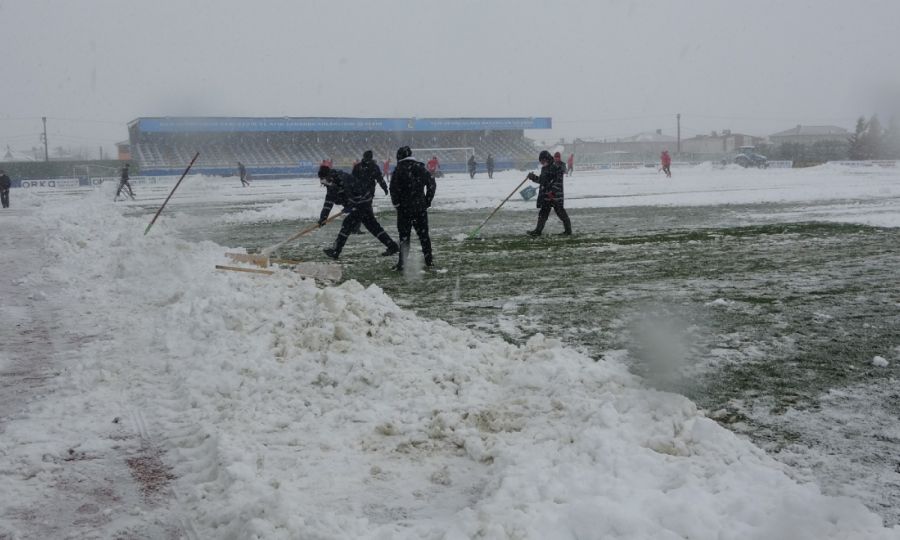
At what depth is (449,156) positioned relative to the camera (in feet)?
225

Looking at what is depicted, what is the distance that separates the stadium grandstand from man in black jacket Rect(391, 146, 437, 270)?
4815 centimetres

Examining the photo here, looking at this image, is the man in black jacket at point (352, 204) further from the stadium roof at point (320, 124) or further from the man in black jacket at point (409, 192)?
the stadium roof at point (320, 124)

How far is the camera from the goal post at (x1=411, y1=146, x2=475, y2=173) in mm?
63656

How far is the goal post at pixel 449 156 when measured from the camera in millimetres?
63656

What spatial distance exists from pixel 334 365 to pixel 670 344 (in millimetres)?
2682

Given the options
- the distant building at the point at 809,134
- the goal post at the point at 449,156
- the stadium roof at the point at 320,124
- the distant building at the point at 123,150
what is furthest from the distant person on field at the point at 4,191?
the distant building at the point at 809,134

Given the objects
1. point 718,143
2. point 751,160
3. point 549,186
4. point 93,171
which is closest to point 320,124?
point 93,171

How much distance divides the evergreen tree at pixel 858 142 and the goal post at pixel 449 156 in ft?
102

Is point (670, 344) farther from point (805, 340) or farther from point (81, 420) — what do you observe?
point (81, 420)

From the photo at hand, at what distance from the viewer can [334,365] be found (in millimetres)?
4910

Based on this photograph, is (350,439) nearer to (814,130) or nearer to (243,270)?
(243,270)

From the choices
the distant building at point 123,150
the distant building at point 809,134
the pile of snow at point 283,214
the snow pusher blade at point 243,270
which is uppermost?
the distant building at point 809,134

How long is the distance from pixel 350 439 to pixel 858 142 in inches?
2536

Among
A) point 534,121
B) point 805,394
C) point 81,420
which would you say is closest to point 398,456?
point 81,420
